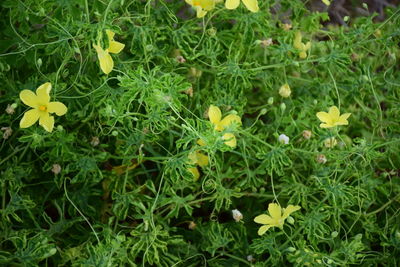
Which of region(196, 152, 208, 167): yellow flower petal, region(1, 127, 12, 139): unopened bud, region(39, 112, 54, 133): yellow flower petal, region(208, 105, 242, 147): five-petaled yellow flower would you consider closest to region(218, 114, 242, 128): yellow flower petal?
region(208, 105, 242, 147): five-petaled yellow flower

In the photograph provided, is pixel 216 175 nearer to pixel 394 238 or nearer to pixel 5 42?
pixel 394 238

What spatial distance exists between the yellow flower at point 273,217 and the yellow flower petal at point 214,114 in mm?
266

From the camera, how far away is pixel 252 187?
5.95 ft

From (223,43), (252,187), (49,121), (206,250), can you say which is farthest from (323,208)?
(49,121)

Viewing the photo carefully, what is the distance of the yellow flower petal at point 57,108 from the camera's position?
4.95 ft

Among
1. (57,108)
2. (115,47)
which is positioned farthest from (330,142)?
(57,108)

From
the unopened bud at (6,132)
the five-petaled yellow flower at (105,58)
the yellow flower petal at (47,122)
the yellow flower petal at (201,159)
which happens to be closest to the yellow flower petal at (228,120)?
the yellow flower petal at (201,159)

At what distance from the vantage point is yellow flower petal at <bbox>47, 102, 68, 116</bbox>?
1.51 m

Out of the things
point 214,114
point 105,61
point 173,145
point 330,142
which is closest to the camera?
point 105,61

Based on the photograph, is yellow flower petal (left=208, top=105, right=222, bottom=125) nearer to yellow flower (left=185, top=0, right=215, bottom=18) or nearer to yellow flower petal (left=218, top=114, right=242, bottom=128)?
yellow flower petal (left=218, top=114, right=242, bottom=128)

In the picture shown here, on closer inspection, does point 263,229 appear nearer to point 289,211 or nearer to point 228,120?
point 289,211

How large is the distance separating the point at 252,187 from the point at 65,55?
2.15 ft

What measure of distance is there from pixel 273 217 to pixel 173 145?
0.40 meters

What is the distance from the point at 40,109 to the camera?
5.03 feet
